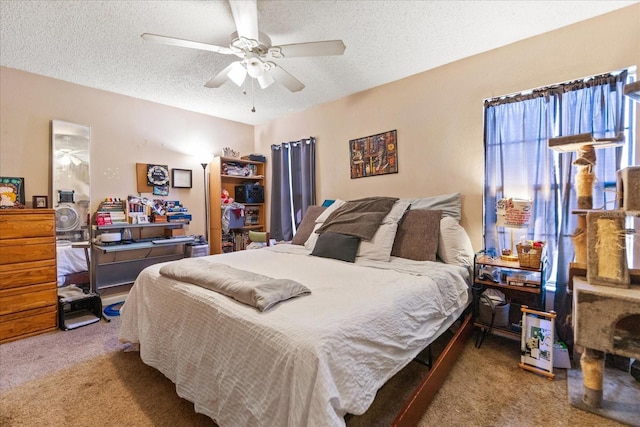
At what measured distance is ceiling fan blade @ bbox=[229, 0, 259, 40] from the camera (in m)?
1.58

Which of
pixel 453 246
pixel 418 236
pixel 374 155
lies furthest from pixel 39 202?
pixel 453 246

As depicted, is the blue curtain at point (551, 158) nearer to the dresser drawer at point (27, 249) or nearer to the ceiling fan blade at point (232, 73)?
the ceiling fan blade at point (232, 73)

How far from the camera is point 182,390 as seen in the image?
4.64ft

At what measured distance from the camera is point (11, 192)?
2.53 meters

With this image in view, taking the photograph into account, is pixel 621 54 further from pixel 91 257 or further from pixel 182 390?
pixel 91 257

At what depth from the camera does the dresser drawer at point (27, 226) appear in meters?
2.28

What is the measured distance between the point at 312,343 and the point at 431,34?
2.35 m

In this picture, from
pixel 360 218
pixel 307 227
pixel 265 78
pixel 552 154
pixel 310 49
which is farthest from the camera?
pixel 307 227

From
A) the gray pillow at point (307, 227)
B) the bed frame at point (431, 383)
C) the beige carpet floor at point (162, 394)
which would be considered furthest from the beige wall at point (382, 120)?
the beige carpet floor at point (162, 394)

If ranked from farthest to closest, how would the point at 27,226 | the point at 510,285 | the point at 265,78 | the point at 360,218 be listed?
the point at 360,218 < the point at 27,226 < the point at 265,78 < the point at 510,285

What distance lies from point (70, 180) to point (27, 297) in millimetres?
1181

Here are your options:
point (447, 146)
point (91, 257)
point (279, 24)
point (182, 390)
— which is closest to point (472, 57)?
point (447, 146)

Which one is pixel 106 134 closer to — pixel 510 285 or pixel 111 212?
pixel 111 212

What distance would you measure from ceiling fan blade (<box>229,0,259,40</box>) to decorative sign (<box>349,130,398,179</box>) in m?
1.71
